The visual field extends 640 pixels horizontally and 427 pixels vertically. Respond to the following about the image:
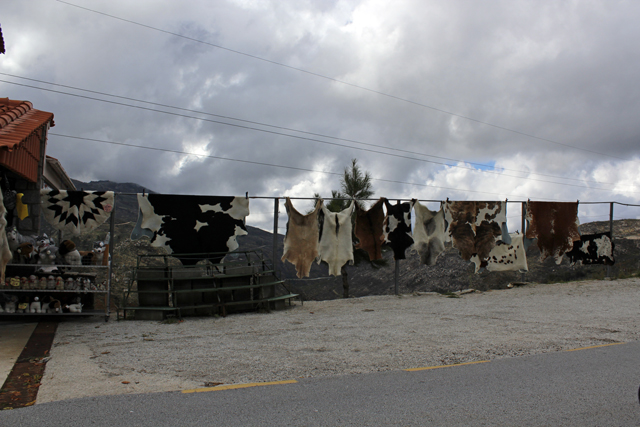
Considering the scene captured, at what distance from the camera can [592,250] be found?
14414 mm

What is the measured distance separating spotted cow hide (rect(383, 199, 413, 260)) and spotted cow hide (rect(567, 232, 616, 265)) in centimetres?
600

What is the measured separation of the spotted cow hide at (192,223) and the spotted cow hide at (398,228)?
12.3 ft

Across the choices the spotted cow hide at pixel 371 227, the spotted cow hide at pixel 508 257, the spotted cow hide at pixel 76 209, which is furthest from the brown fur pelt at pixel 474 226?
the spotted cow hide at pixel 76 209

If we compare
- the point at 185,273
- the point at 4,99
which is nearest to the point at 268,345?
the point at 185,273

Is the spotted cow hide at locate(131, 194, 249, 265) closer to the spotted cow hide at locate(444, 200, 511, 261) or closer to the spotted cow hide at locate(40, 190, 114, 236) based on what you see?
the spotted cow hide at locate(40, 190, 114, 236)

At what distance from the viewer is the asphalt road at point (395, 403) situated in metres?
3.52

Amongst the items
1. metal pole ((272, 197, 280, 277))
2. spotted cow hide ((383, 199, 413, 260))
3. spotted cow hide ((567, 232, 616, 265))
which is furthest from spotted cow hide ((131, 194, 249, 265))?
spotted cow hide ((567, 232, 616, 265))

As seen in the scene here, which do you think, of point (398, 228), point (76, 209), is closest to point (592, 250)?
point (398, 228)

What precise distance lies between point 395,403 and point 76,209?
8.10 m

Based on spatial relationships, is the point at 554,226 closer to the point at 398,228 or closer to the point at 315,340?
the point at 398,228

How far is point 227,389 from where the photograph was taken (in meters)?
4.32

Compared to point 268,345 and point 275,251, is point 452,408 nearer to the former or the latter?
point 268,345

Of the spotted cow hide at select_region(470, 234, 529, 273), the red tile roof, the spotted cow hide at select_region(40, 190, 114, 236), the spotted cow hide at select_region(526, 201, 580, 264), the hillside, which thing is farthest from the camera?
the hillside

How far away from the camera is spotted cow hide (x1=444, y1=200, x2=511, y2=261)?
40.7 feet
